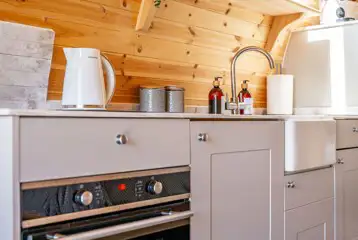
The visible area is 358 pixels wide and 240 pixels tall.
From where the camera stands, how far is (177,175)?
1.62 m

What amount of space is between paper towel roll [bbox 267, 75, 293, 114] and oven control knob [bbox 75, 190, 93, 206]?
1.94 m

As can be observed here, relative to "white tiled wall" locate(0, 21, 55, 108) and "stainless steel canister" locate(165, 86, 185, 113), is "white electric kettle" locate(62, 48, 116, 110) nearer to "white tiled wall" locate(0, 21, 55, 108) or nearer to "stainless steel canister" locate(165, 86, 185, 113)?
"white tiled wall" locate(0, 21, 55, 108)

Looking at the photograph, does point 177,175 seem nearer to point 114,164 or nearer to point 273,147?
point 114,164

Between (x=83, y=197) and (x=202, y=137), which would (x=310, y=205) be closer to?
(x=202, y=137)

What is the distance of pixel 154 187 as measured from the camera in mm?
1500

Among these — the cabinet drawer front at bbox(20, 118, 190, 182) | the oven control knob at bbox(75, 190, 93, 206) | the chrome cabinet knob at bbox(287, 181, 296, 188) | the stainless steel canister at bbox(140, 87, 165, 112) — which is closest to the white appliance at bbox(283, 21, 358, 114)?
the chrome cabinet knob at bbox(287, 181, 296, 188)

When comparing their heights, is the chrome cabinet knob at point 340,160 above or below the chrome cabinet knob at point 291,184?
above

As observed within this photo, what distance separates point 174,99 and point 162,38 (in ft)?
1.18

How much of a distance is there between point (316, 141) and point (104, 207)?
1.37 metres

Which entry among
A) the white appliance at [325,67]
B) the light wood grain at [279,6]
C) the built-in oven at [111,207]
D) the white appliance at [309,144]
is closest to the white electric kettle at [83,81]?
the built-in oven at [111,207]

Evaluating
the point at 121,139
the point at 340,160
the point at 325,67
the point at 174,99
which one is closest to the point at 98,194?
the point at 121,139

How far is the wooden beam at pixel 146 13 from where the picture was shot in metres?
2.06

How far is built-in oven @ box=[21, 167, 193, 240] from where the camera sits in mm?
1188

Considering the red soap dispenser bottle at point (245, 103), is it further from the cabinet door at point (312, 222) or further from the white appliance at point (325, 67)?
the white appliance at point (325, 67)
